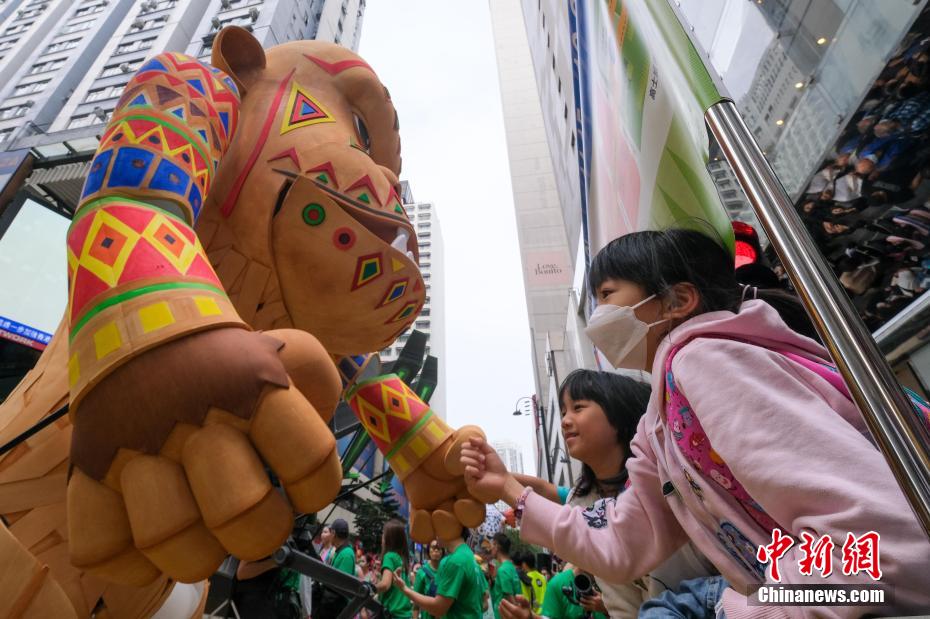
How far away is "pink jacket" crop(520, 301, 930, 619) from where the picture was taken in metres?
0.58

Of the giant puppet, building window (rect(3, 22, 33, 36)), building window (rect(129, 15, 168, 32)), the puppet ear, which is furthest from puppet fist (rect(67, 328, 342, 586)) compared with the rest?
building window (rect(3, 22, 33, 36))

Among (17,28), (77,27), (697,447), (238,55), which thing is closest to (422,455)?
(697,447)

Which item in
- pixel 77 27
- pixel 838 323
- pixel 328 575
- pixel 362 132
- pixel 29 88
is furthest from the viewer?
pixel 77 27

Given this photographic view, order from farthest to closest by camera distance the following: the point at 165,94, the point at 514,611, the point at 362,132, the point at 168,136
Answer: the point at 514,611 < the point at 362,132 < the point at 165,94 < the point at 168,136

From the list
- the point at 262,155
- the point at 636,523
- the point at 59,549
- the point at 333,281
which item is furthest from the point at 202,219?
the point at 636,523

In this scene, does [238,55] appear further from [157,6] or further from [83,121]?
[157,6]

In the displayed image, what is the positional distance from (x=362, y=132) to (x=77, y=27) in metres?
34.5

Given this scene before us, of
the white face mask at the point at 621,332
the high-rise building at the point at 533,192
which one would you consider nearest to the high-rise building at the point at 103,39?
the high-rise building at the point at 533,192

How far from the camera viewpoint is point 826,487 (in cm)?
63

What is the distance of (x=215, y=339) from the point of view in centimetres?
83

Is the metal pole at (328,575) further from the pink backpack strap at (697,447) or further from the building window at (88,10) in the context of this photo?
the building window at (88,10)

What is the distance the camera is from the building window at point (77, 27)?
992 inches

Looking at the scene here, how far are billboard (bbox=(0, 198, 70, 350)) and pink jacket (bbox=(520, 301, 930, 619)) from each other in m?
9.76

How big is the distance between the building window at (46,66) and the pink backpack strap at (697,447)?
32299mm
